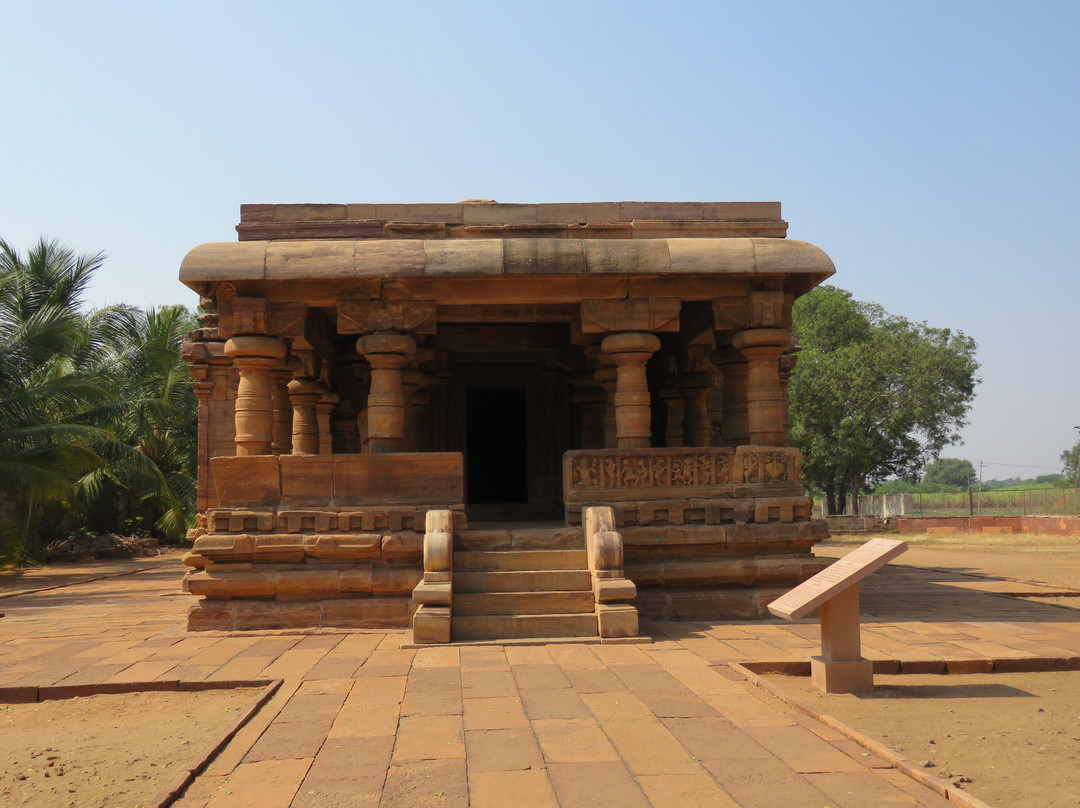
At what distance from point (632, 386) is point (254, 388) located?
144 inches

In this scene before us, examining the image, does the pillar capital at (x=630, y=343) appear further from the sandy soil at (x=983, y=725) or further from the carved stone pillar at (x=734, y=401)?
the sandy soil at (x=983, y=725)

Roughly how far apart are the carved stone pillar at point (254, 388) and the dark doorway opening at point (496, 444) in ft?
15.7

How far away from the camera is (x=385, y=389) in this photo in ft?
28.7

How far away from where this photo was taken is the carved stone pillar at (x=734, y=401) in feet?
35.4

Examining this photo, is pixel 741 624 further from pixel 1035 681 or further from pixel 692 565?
pixel 1035 681

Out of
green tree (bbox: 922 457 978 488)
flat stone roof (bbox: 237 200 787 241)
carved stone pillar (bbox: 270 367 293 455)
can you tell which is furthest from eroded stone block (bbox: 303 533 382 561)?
green tree (bbox: 922 457 978 488)

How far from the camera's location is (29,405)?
1648cm

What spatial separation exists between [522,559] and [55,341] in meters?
12.7

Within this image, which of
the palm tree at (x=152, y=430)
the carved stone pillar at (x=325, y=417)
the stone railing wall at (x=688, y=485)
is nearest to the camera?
the stone railing wall at (x=688, y=485)

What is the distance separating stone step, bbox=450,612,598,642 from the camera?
724 cm

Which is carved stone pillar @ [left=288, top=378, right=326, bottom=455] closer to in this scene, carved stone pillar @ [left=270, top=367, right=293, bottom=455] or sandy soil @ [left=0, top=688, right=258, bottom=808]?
carved stone pillar @ [left=270, top=367, right=293, bottom=455]

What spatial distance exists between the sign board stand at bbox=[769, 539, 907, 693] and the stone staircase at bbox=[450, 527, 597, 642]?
88.3 inches

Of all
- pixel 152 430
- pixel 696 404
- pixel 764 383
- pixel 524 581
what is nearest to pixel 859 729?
pixel 524 581

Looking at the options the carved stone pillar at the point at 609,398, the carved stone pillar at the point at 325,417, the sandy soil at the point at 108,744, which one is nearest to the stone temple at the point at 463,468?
the carved stone pillar at the point at 609,398
